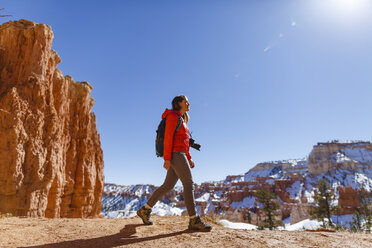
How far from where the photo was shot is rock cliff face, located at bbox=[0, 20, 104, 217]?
469 inches

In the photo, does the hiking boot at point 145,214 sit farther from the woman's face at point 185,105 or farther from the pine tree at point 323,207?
the pine tree at point 323,207

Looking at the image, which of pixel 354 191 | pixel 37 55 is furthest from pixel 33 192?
pixel 354 191

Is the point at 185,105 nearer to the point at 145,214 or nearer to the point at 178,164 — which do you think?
the point at 178,164

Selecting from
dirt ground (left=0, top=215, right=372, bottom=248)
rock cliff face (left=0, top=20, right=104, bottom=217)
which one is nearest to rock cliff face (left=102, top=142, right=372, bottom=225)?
rock cliff face (left=0, top=20, right=104, bottom=217)

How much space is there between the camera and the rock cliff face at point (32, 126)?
1192 centimetres

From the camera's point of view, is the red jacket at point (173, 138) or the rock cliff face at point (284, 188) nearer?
the red jacket at point (173, 138)

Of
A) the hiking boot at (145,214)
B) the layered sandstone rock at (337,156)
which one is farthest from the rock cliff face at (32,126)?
the layered sandstone rock at (337,156)

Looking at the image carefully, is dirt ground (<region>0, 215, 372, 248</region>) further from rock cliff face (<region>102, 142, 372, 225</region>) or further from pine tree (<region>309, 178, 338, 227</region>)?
rock cliff face (<region>102, 142, 372, 225</region>)

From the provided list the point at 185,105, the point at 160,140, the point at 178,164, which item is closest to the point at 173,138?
the point at 160,140

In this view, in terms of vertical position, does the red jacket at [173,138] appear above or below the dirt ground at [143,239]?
above

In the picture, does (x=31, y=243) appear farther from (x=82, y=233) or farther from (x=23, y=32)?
(x=23, y=32)

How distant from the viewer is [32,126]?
13.9m

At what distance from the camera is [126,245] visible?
2.75m

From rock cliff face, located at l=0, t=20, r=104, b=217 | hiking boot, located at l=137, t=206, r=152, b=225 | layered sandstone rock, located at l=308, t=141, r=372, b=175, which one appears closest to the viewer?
hiking boot, located at l=137, t=206, r=152, b=225
